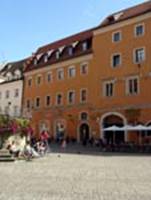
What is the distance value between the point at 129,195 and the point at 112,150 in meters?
23.1

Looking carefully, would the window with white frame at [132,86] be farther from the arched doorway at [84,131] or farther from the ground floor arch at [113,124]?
the arched doorway at [84,131]

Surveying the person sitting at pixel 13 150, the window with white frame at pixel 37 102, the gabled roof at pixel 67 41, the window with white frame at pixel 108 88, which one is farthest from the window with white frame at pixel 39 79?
the person sitting at pixel 13 150

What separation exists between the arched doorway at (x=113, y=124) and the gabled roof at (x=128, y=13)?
10.4 meters

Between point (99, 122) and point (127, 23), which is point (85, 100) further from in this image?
point (127, 23)

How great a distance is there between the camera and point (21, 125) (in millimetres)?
24797

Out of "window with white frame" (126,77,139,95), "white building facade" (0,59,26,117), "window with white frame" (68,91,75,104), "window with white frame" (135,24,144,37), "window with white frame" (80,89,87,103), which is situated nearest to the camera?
"window with white frame" (126,77,139,95)

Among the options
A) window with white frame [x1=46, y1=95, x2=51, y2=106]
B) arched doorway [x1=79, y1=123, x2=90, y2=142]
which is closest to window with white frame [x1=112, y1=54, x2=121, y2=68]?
arched doorway [x1=79, y1=123, x2=90, y2=142]

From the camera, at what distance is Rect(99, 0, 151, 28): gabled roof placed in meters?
42.2

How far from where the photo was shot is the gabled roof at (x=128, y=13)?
42.2 meters

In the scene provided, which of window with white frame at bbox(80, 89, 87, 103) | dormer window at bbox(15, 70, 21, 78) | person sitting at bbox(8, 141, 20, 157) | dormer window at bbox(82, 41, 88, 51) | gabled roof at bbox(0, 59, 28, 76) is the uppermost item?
gabled roof at bbox(0, 59, 28, 76)

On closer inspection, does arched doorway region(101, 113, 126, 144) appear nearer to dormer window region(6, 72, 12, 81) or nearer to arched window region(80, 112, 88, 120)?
arched window region(80, 112, 88, 120)

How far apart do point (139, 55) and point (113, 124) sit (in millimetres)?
7874

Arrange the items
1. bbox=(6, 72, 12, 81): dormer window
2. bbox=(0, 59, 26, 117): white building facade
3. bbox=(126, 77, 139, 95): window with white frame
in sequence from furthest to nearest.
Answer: bbox=(6, 72, 12, 81): dormer window
bbox=(0, 59, 26, 117): white building facade
bbox=(126, 77, 139, 95): window with white frame

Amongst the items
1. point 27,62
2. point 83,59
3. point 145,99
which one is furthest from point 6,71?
point 145,99
